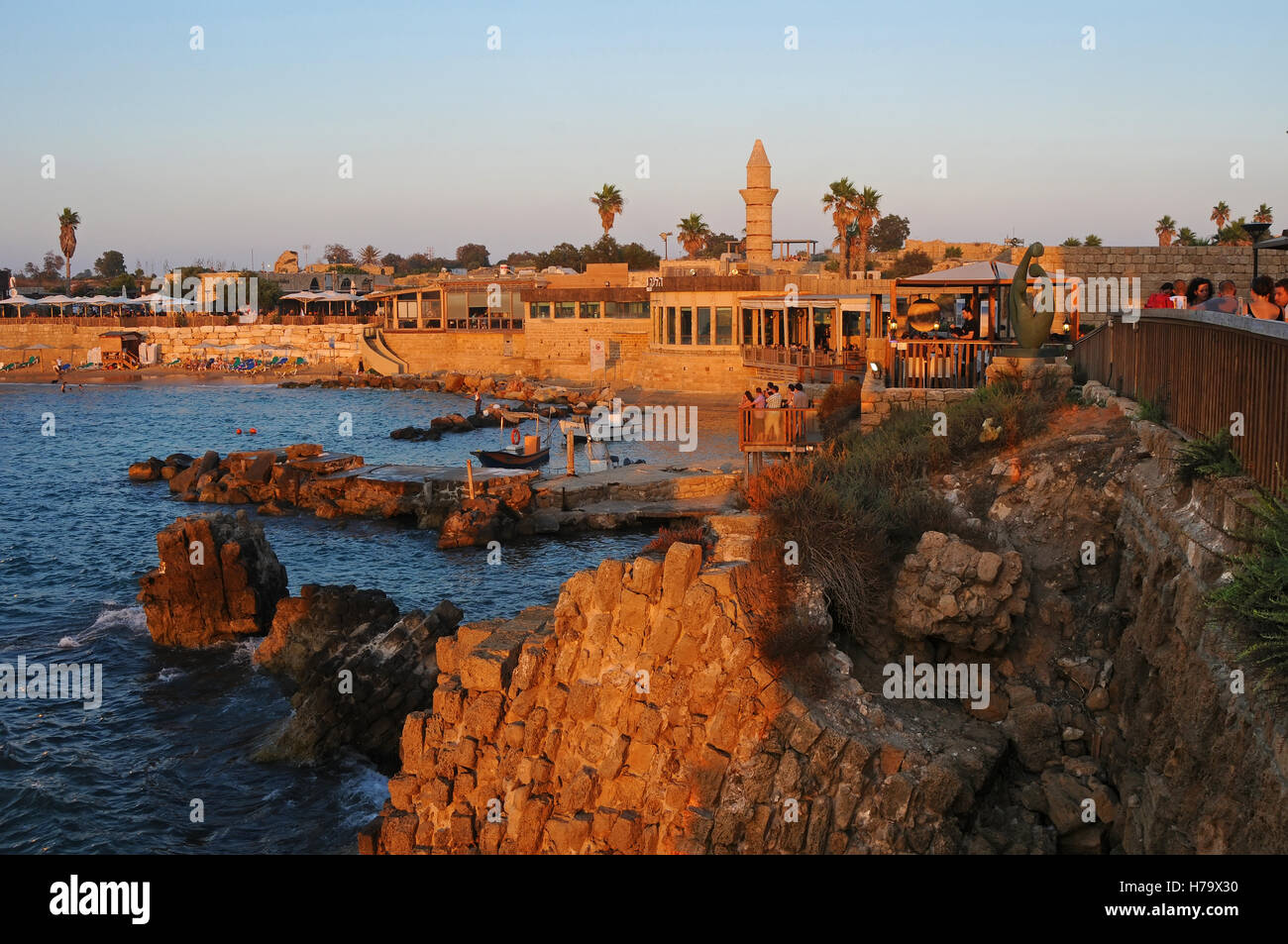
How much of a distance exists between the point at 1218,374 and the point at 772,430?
12.8 metres

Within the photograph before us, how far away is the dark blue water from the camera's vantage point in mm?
14164

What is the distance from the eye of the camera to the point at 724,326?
52.5m

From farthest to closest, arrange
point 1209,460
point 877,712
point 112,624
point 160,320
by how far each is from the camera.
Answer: point 160,320
point 112,624
point 877,712
point 1209,460

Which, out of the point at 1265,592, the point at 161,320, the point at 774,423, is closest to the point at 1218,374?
the point at 1265,592

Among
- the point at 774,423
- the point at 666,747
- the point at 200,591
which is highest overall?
the point at 774,423

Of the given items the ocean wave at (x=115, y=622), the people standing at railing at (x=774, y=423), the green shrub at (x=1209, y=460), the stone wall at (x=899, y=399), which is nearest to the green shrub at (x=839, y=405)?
the people standing at railing at (x=774, y=423)

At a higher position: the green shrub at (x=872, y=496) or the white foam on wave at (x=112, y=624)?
the green shrub at (x=872, y=496)

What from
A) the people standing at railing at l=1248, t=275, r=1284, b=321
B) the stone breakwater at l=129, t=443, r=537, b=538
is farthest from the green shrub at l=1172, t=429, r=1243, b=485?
the stone breakwater at l=129, t=443, r=537, b=538

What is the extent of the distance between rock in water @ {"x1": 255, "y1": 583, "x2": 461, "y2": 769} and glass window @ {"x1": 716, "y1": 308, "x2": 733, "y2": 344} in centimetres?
3451

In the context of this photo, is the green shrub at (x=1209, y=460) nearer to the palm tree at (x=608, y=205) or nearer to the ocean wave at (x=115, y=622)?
the ocean wave at (x=115, y=622)

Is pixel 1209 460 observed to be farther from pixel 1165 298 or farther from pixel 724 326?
pixel 724 326

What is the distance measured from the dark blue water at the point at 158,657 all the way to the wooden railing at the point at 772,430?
5304 millimetres

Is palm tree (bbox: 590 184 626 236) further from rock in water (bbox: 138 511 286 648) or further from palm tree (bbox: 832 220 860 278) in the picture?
rock in water (bbox: 138 511 286 648)

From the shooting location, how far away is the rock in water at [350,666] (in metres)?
15.9
